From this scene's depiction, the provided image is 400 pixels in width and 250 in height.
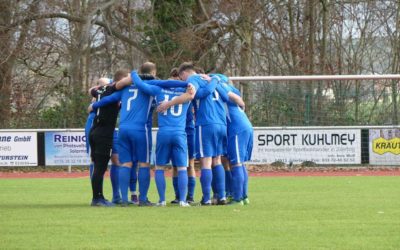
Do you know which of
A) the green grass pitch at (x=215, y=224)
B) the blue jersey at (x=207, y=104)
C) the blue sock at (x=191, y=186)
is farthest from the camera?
the blue sock at (x=191, y=186)

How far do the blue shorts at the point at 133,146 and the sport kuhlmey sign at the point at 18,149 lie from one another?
1395cm

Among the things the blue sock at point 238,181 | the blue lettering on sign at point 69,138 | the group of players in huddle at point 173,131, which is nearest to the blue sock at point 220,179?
the group of players in huddle at point 173,131

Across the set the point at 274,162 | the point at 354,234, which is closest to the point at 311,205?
the point at 354,234

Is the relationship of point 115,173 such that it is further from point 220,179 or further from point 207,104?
point 207,104

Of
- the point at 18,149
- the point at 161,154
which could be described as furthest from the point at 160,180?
the point at 18,149

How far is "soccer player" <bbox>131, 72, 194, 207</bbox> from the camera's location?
12.6 m

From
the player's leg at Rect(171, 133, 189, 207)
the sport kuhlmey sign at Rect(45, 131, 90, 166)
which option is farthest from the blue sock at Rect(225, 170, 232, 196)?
the sport kuhlmey sign at Rect(45, 131, 90, 166)

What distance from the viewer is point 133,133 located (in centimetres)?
1277

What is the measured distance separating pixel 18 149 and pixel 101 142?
14.0 m

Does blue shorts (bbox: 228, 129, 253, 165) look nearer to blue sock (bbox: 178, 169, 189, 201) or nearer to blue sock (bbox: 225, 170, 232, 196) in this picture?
blue sock (bbox: 225, 170, 232, 196)

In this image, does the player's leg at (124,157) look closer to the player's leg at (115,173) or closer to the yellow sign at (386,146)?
the player's leg at (115,173)

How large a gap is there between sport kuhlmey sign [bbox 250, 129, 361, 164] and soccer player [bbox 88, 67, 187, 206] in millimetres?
13134

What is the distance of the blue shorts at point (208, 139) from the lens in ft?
42.3

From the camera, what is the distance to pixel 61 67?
35.5 m
